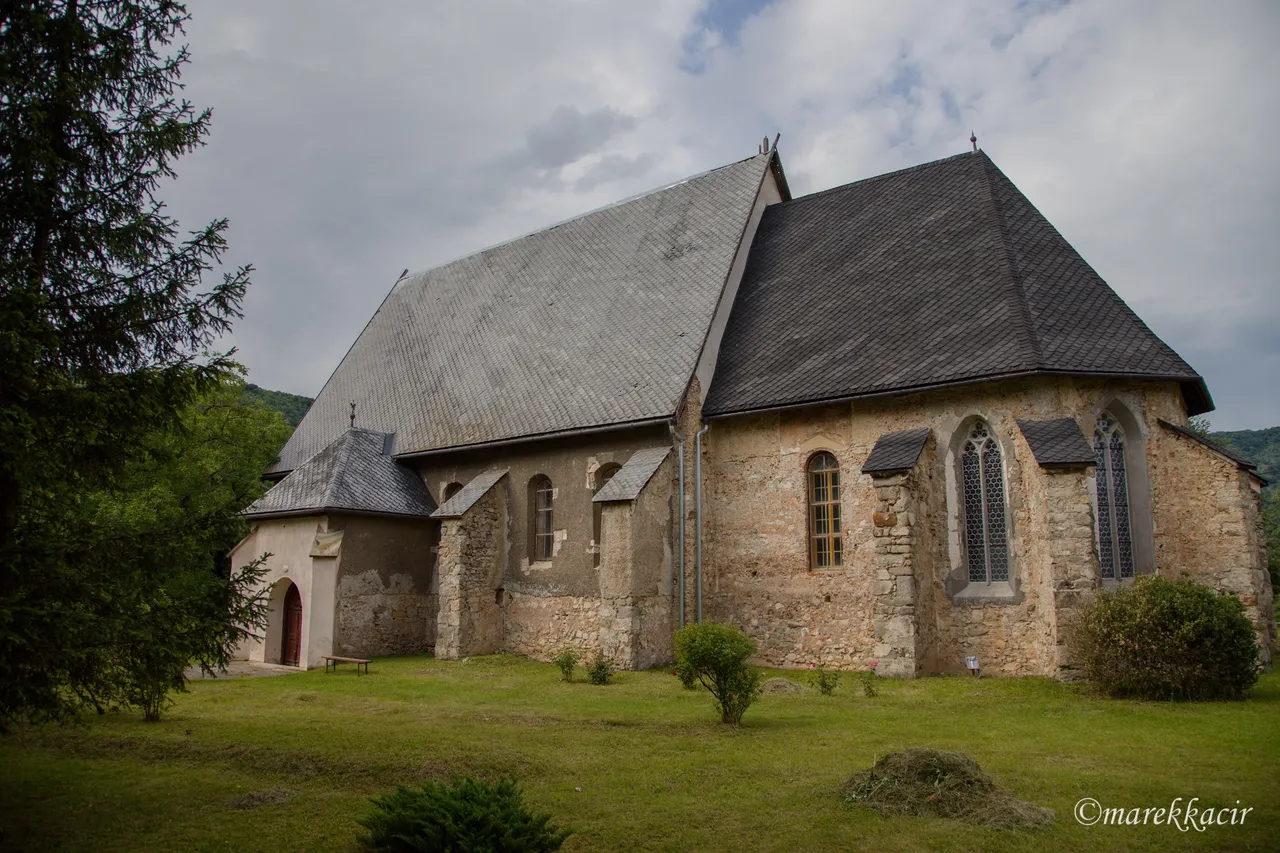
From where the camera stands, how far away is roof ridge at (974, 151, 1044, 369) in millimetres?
15148

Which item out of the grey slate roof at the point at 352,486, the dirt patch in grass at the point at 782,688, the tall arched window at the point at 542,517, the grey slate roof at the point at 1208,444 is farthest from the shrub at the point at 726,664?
the grey slate roof at the point at 352,486

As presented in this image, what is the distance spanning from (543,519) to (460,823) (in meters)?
14.8

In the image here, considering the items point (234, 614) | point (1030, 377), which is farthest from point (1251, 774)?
point (234, 614)

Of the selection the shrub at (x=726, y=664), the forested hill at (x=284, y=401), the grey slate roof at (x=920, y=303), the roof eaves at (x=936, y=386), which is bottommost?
the shrub at (x=726, y=664)

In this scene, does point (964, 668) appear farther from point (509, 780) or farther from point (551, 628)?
point (509, 780)

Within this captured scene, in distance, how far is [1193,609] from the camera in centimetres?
1180

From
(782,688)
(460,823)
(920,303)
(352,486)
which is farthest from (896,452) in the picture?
(352,486)

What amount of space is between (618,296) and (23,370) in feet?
52.4

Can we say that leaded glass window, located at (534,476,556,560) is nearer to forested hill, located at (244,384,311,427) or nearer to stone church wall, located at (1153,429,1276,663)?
stone church wall, located at (1153,429,1276,663)

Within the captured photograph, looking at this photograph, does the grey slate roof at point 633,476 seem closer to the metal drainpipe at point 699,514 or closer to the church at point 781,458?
the church at point 781,458

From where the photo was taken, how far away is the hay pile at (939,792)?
22.9 ft

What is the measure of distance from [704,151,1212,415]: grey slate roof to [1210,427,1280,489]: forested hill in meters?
65.7

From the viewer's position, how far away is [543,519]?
67.9 feet

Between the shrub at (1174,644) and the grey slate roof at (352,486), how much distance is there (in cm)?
1540
